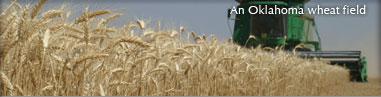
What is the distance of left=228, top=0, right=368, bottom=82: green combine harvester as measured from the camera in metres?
13.0

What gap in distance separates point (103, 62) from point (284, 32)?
1124cm

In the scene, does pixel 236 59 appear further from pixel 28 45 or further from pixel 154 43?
pixel 28 45

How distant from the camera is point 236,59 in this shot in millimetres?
5031

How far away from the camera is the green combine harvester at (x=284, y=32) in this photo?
13.0 m

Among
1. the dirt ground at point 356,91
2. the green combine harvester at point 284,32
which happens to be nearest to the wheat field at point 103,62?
the dirt ground at point 356,91

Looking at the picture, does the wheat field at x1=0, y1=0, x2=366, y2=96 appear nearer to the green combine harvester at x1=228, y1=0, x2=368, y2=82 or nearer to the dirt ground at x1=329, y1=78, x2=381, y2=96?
the dirt ground at x1=329, y1=78, x2=381, y2=96

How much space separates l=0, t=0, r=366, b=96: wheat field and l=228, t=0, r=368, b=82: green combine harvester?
7271 mm

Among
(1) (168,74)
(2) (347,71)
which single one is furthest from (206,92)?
(2) (347,71)

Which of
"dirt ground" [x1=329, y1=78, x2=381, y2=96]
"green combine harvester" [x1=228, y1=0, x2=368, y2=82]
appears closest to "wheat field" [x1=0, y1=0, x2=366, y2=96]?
"dirt ground" [x1=329, y1=78, x2=381, y2=96]

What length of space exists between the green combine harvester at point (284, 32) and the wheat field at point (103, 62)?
727 cm

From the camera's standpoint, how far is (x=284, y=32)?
13141mm

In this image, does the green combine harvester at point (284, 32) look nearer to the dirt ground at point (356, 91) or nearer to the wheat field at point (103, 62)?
the dirt ground at point (356, 91)

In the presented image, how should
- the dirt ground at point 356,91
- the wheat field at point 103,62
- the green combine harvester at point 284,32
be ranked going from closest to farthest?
1. the wheat field at point 103,62
2. the dirt ground at point 356,91
3. the green combine harvester at point 284,32

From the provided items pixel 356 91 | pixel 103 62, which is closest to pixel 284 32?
pixel 356 91
